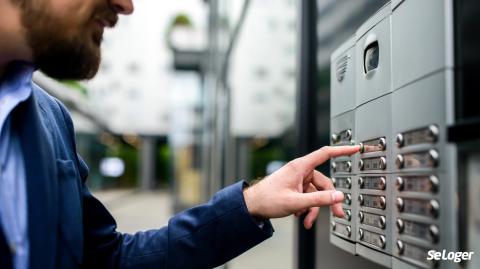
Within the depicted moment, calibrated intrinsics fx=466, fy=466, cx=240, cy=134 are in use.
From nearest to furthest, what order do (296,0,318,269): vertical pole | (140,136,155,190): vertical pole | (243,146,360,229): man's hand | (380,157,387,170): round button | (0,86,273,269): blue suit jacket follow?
(380,157,387,170): round button, (243,146,360,229): man's hand, (0,86,273,269): blue suit jacket, (296,0,318,269): vertical pole, (140,136,155,190): vertical pole

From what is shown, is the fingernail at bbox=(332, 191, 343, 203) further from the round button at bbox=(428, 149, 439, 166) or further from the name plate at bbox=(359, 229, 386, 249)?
the round button at bbox=(428, 149, 439, 166)

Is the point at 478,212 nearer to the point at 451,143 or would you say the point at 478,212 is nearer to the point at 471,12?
the point at 451,143

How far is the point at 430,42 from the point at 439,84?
47 mm

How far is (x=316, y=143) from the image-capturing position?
0.88 metres

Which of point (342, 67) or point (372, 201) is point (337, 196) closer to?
point (372, 201)

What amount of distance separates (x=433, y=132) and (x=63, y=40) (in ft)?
2.11

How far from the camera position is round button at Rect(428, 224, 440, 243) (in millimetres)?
434

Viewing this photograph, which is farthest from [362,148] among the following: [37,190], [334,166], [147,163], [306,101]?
[147,163]

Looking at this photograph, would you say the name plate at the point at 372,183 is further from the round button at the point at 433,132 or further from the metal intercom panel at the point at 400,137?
the round button at the point at 433,132

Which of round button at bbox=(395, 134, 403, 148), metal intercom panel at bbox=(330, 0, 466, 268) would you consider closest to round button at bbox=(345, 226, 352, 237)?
metal intercom panel at bbox=(330, 0, 466, 268)

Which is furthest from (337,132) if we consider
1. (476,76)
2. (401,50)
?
(476,76)

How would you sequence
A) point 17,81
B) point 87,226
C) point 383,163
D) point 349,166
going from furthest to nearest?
point 87,226 < point 17,81 < point 349,166 < point 383,163

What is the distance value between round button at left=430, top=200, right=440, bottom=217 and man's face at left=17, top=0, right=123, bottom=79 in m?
0.65

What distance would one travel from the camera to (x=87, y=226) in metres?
0.97
